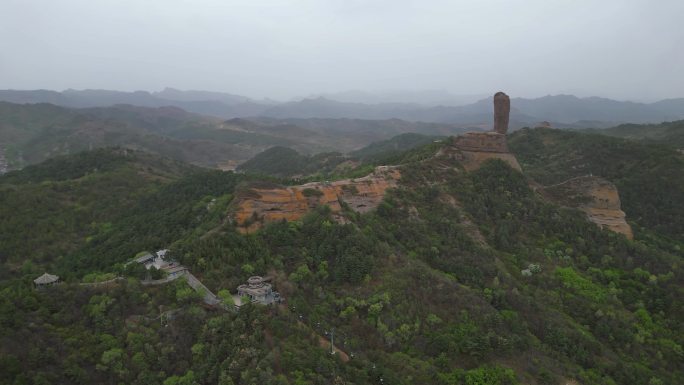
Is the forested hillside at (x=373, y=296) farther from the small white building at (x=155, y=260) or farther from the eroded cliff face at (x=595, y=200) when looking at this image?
the eroded cliff face at (x=595, y=200)

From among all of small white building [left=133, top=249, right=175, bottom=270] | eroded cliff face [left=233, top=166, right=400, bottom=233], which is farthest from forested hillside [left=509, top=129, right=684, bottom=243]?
small white building [left=133, top=249, right=175, bottom=270]

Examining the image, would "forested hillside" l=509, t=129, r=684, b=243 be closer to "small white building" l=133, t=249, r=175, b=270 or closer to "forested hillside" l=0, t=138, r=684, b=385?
"forested hillside" l=0, t=138, r=684, b=385

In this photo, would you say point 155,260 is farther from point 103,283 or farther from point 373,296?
point 373,296

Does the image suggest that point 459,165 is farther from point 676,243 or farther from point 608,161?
point 608,161

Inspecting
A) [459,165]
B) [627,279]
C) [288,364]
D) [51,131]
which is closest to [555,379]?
[288,364]

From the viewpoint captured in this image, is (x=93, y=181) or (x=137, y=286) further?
(x=93, y=181)

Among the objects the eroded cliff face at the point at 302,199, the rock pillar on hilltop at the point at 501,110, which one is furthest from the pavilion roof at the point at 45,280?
the rock pillar on hilltop at the point at 501,110
